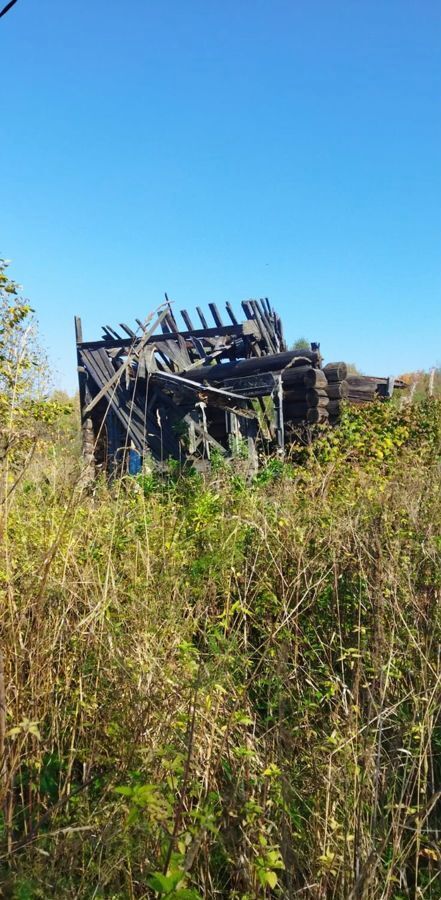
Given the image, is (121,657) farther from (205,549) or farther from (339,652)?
(205,549)

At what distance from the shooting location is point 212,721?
2.69m

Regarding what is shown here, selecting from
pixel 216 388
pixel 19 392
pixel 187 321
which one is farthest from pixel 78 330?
pixel 19 392

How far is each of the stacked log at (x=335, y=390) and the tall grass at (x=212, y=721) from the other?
691cm

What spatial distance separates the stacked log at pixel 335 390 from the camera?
38.2ft

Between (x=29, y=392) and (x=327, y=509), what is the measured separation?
6067 mm

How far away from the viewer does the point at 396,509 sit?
16.9 ft

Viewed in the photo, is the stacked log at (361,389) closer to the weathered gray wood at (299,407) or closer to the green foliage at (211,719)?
the weathered gray wood at (299,407)

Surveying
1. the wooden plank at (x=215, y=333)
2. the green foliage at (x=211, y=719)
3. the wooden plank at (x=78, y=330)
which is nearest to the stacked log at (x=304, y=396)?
the wooden plank at (x=215, y=333)

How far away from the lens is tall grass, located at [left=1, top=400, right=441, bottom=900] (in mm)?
2170

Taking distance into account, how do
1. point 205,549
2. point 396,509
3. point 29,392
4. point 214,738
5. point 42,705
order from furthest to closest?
point 29,392 → point 396,509 → point 205,549 → point 42,705 → point 214,738

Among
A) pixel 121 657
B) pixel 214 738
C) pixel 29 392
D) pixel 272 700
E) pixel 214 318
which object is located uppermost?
pixel 214 318

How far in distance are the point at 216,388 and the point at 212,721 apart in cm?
970

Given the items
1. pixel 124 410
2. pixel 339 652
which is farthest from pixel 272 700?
pixel 124 410

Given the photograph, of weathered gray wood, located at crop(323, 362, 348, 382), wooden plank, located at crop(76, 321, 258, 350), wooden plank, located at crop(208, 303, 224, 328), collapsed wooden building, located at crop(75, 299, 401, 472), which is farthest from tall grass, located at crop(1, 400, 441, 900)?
wooden plank, located at crop(208, 303, 224, 328)
